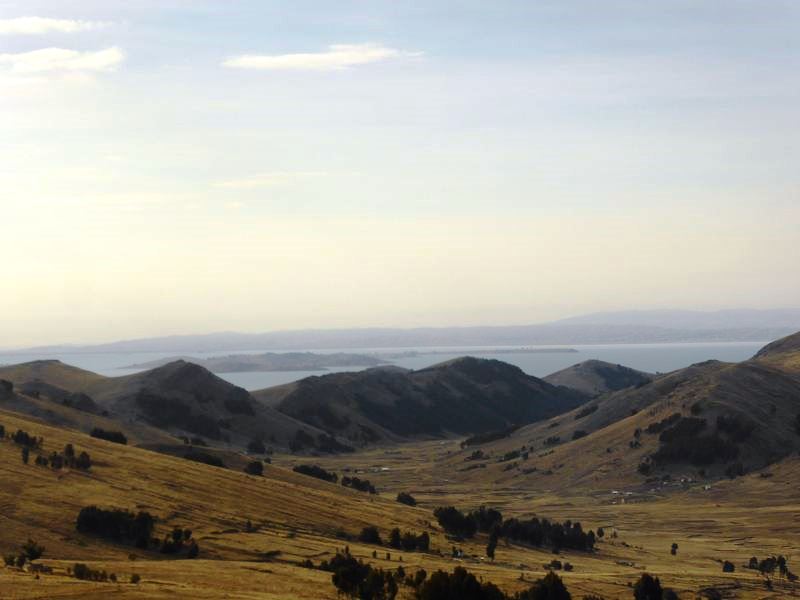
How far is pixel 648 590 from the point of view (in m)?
54.6

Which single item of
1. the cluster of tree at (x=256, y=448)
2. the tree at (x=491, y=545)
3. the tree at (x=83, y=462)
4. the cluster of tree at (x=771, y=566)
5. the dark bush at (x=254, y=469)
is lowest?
the cluster of tree at (x=256, y=448)

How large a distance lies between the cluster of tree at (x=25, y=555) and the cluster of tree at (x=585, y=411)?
13052 cm

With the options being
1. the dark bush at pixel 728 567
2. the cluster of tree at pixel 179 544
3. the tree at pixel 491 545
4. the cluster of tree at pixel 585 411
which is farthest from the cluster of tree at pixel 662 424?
the cluster of tree at pixel 179 544

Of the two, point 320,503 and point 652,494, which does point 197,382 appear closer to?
point 652,494

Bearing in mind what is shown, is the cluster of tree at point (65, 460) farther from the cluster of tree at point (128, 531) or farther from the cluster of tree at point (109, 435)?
the cluster of tree at point (109, 435)

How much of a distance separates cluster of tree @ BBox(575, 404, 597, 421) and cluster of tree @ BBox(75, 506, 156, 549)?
404 feet

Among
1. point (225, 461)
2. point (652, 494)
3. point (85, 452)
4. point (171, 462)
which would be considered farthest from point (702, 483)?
point (85, 452)

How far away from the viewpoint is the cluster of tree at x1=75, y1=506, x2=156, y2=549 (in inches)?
2178

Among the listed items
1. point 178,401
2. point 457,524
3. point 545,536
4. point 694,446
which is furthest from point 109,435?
point 178,401

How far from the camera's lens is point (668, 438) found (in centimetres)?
13025

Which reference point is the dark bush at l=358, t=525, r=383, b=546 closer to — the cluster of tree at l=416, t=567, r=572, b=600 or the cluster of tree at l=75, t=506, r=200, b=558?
the cluster of tree at l=75, t=506, r=200, b=558

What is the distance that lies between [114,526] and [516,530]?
34.6 meters

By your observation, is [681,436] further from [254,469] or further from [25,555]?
[25,555]

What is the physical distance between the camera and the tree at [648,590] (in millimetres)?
54375
